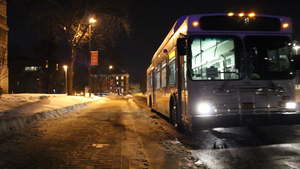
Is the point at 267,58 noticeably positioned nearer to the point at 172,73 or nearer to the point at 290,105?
the point at 290,105

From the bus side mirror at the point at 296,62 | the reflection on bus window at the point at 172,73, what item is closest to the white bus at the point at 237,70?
the bus side mirror at the point at 296,62

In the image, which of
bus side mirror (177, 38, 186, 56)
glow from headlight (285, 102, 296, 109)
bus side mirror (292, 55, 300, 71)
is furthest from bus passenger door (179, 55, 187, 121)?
bus side mirror (292, 55, 300, 71)

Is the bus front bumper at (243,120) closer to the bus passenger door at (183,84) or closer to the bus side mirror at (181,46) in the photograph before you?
the bus passenger door at (183,84)

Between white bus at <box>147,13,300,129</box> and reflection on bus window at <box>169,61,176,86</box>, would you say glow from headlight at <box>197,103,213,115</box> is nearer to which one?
white bus at <box>147,13,300,129</box>

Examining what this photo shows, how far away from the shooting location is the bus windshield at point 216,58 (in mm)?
6848

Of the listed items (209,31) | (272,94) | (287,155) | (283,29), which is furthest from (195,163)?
(283,29)

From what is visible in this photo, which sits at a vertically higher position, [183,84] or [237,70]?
[237,70]

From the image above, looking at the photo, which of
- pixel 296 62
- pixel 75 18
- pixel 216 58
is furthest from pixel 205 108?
pixel 75 18

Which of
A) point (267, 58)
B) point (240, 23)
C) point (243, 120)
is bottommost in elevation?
point (243, 120)

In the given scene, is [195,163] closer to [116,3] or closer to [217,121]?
[217,121]

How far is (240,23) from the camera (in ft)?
23.3

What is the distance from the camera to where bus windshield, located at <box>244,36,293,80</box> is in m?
6.88

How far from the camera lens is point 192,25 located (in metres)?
6.93

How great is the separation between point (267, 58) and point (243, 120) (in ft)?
5.97
